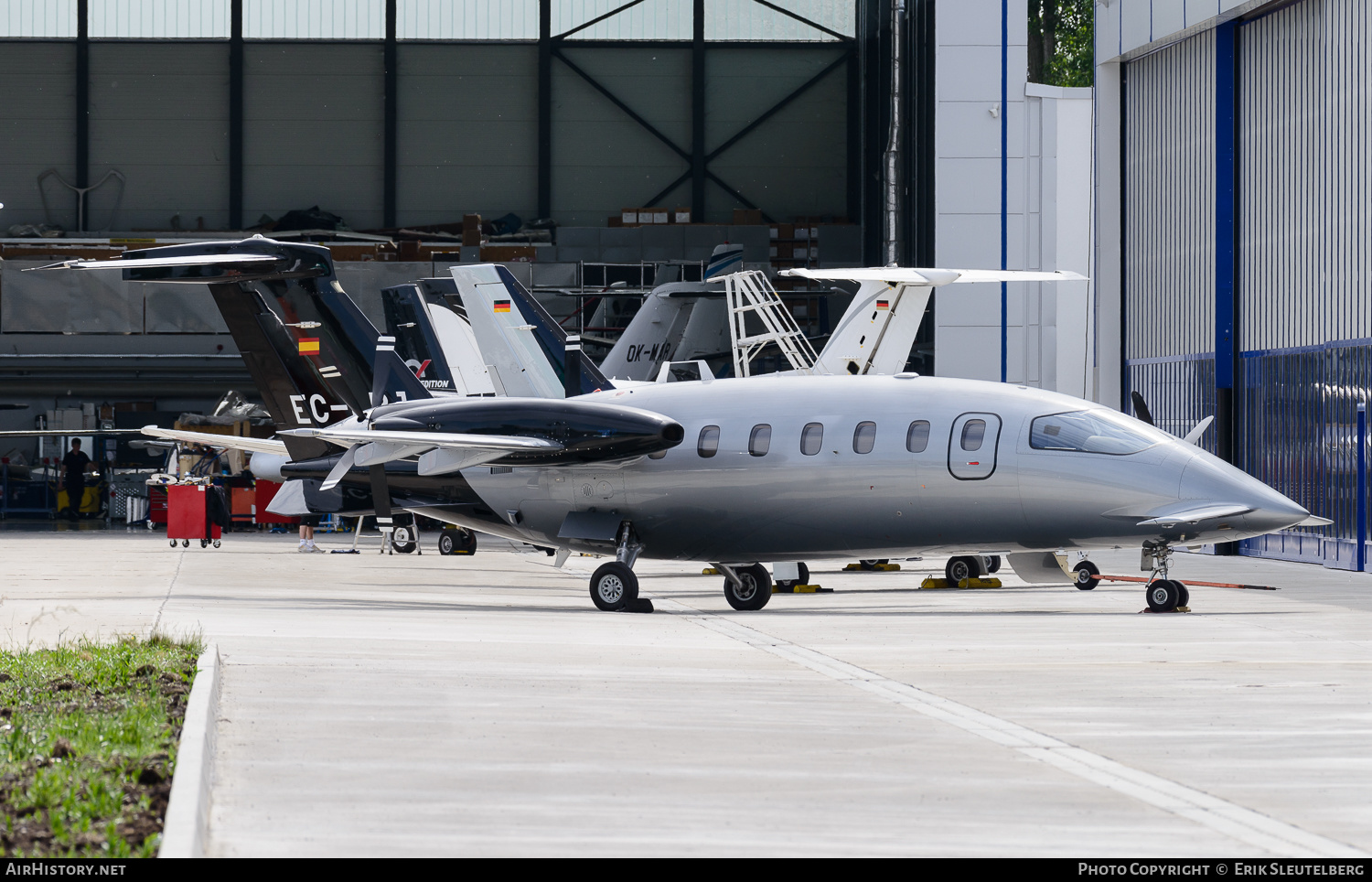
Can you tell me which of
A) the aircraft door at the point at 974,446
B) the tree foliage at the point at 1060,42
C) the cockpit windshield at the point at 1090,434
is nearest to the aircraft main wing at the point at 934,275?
the aircraft door at the point at 974,446

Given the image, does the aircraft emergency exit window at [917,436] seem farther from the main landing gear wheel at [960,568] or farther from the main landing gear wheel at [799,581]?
the main landing gear wheel at [960,568]

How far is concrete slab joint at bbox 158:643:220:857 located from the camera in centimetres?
553

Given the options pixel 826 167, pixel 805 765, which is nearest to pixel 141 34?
pixel 826 167

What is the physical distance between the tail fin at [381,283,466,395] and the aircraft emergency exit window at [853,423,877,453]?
1969 cm

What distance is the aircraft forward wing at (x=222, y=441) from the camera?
20.7m

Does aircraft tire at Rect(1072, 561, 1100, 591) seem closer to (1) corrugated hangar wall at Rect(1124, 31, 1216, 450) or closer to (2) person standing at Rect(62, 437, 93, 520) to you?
(1) corrugated hangar wall at Rect(1124, 31, 1216, 450)

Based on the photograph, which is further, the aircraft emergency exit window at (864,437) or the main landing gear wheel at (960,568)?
the main landing gear wheel at (960,568)

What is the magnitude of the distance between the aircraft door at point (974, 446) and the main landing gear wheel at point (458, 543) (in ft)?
61.4

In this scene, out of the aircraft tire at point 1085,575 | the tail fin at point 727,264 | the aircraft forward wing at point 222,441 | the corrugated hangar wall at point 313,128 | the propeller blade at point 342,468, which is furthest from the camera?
the corrugated hangar wall at point 313,128

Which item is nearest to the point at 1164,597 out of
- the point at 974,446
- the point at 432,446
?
the point at 974,446

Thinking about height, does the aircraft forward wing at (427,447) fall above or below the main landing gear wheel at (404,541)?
above

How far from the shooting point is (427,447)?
18.1 metres

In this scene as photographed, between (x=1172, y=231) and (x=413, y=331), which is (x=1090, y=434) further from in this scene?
(x=413, y=331)

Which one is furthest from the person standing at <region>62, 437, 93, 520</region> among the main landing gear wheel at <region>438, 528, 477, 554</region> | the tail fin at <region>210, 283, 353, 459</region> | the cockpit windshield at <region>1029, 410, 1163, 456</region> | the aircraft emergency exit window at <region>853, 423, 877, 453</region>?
the cockpit windshield at <region>1029, 410, 1163, 456</region>
